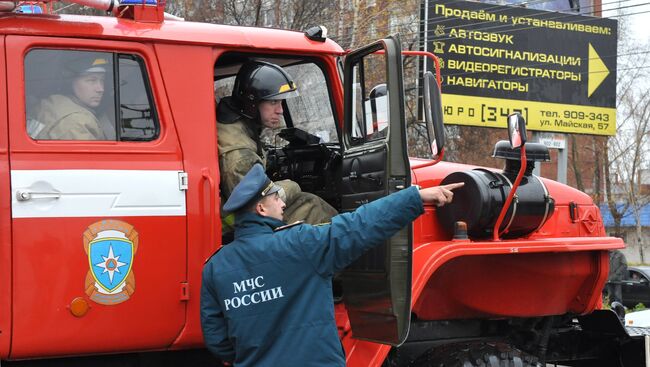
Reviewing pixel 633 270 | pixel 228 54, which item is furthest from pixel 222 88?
pixel 633 270

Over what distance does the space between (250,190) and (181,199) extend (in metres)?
0.58

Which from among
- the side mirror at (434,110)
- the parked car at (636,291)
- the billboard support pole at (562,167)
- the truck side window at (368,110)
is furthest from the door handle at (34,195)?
the billboard support pole at (562,167)

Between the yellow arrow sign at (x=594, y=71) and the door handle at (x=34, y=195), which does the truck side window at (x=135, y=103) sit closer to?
the door handle at (x=34, y=195)

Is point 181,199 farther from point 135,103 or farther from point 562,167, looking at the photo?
point 562,167

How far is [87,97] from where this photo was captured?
437 centimetres

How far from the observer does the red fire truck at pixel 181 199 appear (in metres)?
4.11

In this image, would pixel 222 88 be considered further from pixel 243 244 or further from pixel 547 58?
pixel 547 58

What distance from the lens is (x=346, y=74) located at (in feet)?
16.0

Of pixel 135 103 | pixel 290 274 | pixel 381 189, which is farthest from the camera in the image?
pixel 135 103

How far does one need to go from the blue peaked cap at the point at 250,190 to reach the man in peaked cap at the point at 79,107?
0.84 metres

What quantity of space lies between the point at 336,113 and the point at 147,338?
1707 mm

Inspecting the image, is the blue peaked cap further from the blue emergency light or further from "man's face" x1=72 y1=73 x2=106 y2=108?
the blue emergency light

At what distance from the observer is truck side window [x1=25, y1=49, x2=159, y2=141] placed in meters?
4.26

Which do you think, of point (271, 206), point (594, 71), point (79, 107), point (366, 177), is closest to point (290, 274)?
point (271, 206)
